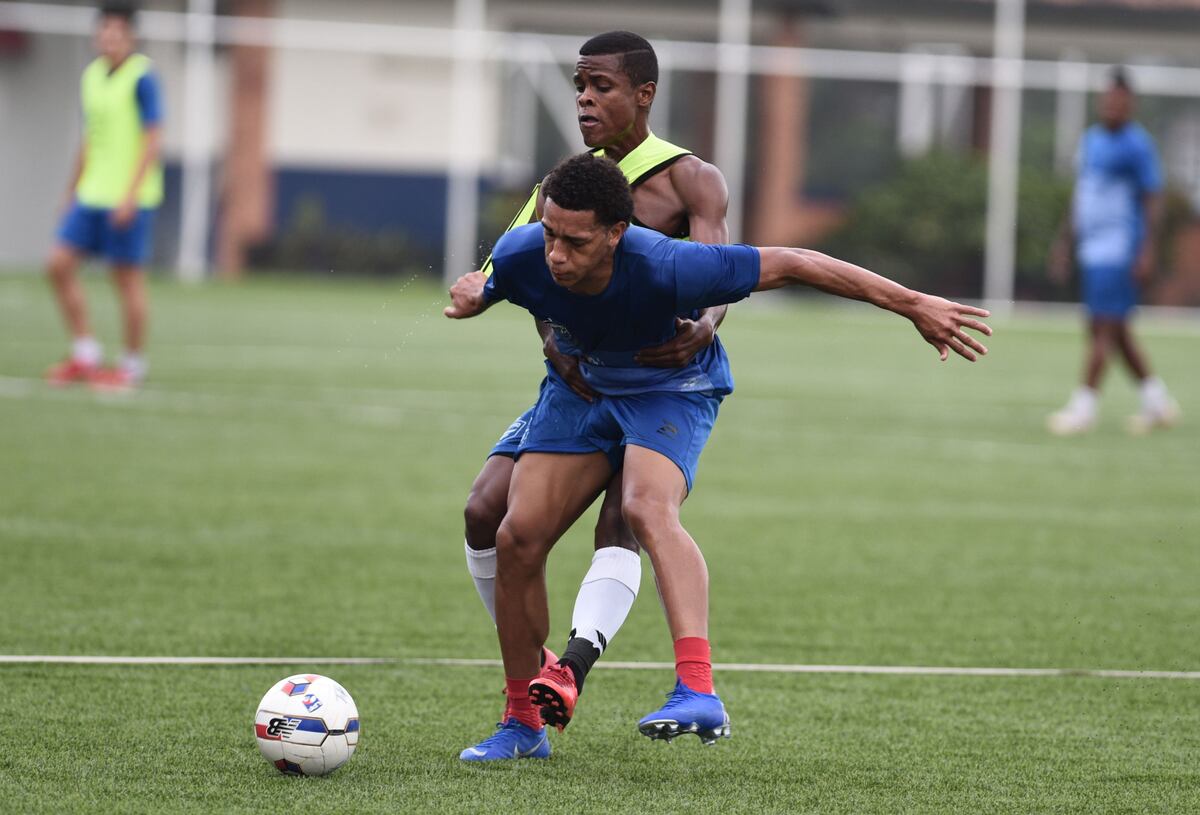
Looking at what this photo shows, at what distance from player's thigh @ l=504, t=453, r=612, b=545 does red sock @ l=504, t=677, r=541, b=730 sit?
0.39 m

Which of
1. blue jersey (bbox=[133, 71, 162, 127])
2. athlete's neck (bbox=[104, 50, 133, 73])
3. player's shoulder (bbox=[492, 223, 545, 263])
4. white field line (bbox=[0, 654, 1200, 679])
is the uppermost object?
athlete's neck (bbox=[104, 50, 133, 73])

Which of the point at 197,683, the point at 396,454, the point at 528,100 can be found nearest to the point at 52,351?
the point at 396,454

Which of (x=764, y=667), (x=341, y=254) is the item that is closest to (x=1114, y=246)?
(x=764, y=667)

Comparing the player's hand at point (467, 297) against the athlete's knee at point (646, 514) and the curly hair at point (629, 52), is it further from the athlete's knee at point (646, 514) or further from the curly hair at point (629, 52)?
the curly hair at point (629, 52)

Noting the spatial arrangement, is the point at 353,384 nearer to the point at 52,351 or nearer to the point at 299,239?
the point at 52,351

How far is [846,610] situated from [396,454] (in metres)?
4.65

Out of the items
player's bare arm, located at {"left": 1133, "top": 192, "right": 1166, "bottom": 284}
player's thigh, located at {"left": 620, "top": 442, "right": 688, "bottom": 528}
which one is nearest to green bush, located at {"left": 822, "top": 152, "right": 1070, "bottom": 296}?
A: player's bare arm, located at {"left": 1133, "top": 192, "right": 1166, "bottom": 284}

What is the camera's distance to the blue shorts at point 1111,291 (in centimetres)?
1326

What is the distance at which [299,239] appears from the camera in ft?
106

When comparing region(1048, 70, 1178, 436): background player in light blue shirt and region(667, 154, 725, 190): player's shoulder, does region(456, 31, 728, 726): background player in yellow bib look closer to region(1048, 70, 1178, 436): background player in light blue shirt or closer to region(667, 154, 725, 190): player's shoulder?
region(667, 154, 725, 190): player's shoulder

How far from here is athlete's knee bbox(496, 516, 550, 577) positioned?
4723mm

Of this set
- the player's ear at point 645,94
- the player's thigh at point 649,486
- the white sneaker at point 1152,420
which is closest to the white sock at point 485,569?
the player's thigh at point 649,486

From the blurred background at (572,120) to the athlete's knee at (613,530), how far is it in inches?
993

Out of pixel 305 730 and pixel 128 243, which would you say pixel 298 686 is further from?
pixel 128 243
